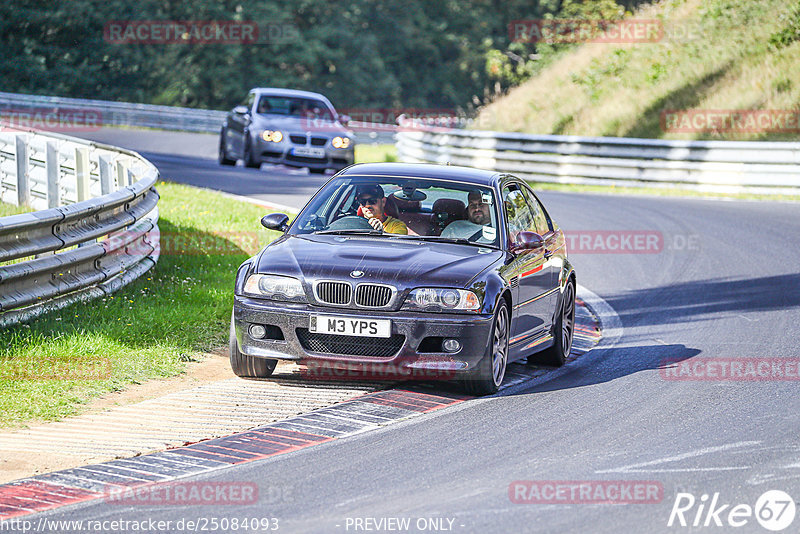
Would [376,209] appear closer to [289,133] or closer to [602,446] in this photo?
[602,446]

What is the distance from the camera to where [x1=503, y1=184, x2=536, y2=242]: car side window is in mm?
9688

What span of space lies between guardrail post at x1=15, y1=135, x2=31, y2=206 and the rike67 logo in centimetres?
1237

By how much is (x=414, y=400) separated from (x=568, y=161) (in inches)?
752

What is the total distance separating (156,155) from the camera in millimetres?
30281

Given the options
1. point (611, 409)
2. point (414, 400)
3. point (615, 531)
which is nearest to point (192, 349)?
point (414, 400)

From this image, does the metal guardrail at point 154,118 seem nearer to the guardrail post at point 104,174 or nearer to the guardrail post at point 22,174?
the guardrail post at point 22,174

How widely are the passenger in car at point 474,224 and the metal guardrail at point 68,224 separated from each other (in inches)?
124

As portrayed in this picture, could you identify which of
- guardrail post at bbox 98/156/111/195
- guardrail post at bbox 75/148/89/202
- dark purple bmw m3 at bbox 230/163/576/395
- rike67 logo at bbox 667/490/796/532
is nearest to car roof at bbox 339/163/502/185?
dark purple bmw m3 at bbox 230/163/576/395

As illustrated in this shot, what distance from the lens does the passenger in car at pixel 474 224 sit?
9.43 m

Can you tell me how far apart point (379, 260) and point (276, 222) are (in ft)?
4.19

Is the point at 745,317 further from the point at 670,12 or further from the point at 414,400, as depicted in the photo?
the point at 670,12

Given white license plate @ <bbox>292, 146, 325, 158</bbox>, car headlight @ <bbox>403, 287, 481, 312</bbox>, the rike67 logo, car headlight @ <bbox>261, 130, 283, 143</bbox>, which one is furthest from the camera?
white license plate @ <bbox>292, 146, 325, 158</bbox>

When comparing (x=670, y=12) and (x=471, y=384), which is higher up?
(x=670, y=12)

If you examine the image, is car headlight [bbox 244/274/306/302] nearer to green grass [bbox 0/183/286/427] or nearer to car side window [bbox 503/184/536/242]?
green grass [bbox 0/183/286/427]
